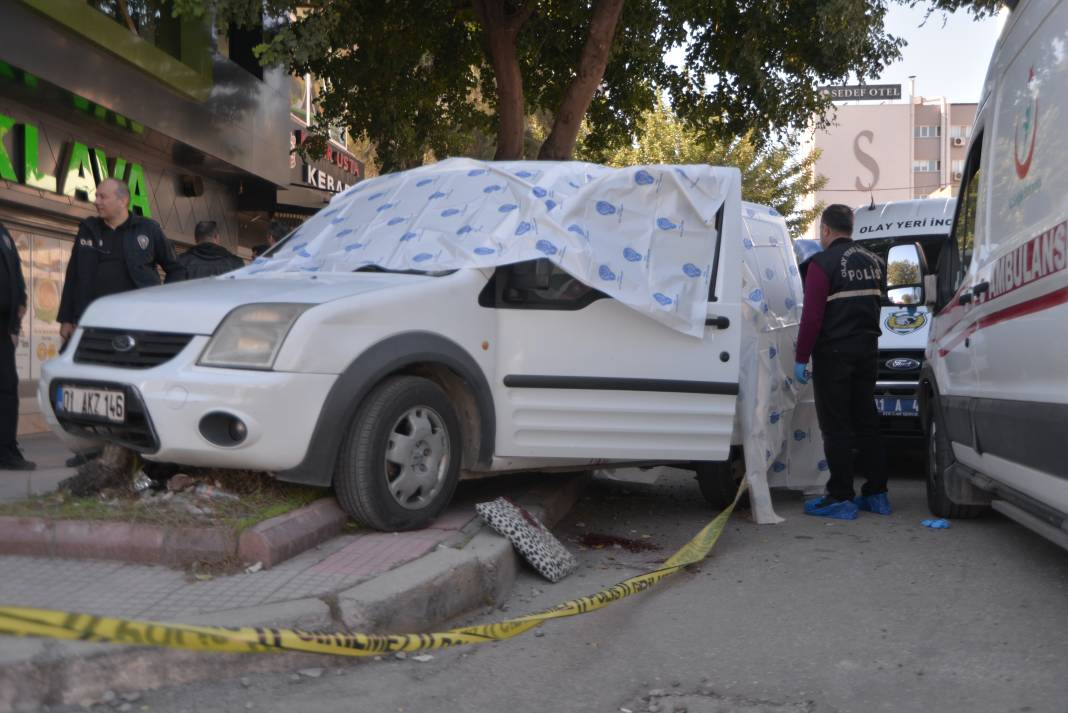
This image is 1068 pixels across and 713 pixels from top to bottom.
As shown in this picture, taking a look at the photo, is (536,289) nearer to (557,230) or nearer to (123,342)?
(557,230)

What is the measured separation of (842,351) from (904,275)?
301 cm

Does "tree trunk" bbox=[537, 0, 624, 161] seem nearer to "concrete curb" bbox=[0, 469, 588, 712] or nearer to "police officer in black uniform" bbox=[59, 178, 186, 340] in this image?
"police officer in black uniform" bbox=[59, 178, 186, 340]

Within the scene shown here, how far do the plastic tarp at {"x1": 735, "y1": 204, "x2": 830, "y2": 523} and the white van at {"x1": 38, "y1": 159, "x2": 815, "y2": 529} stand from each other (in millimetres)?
281

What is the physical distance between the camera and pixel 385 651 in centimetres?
344

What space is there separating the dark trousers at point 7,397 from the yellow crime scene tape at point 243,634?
12.5ft

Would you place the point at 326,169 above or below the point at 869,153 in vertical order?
below

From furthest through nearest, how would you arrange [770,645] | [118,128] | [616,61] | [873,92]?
1. [873,92]
2. [616,61]
3. [118,128]
4. [770,645]

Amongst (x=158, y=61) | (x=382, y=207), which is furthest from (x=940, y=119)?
(x=382, y=207)

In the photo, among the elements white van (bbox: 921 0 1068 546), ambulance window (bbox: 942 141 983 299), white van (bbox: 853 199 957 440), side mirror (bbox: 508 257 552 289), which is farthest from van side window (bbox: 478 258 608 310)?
white van (bbox: 853 199 957 440)

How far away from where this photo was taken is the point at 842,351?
6.35 metres

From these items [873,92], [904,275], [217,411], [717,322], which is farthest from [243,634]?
[873,92]

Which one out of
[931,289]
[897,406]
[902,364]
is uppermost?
[931,289]

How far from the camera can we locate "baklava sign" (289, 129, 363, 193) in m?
17.3

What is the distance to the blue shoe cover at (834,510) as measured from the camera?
6449 mm
